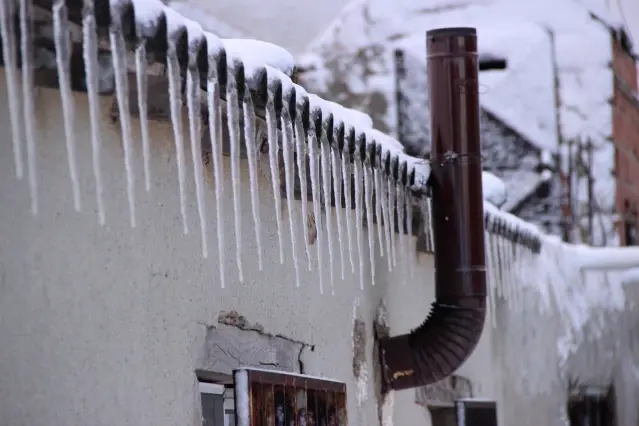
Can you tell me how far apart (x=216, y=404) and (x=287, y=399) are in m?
0.23

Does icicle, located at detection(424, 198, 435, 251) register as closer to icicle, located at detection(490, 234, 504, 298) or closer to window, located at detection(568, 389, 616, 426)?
icicle, located at detection(490, 234, 504, 298)

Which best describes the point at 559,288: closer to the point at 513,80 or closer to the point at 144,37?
the point at 513,80

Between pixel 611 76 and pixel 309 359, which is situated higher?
pixel 611 76

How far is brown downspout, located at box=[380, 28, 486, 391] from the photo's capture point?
606 cm

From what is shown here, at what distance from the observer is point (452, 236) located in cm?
607

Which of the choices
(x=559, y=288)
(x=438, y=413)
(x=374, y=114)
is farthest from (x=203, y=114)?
(x=374, y=114)

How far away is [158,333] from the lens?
13.2 ft

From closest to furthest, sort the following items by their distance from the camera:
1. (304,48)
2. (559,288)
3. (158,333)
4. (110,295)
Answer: (110,295) → (158,333) → (559,288) → (304,48)

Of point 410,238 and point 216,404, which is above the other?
point 410,238

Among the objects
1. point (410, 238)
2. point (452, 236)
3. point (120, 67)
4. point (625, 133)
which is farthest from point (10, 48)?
point (625, 133)

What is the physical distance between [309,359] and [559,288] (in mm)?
5172

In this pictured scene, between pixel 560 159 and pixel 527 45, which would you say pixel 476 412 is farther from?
pixel 527 45

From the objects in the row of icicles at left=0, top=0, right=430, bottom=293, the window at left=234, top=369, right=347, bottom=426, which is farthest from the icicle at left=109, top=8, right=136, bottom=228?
the window at left=234, top=369, right=347, bottom=426

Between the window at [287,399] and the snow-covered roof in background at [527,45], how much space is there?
919 cm
